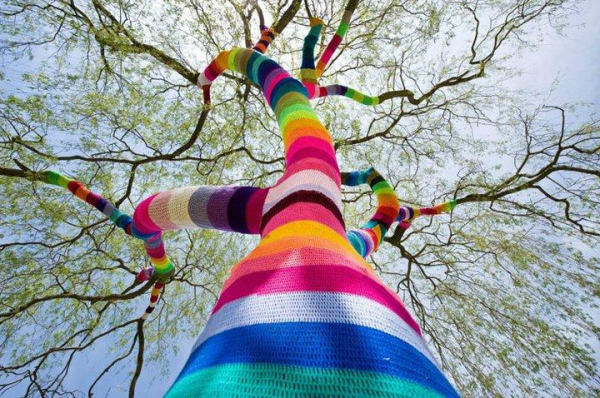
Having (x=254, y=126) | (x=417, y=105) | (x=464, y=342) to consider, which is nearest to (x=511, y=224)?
(x=464, y=342)

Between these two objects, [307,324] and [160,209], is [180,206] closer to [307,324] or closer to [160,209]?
[160,209]

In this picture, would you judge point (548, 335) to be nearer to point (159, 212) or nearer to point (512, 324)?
point (512, 324)

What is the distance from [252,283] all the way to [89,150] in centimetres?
427

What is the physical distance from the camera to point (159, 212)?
1462 millimetres

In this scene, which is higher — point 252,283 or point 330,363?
point 252,283

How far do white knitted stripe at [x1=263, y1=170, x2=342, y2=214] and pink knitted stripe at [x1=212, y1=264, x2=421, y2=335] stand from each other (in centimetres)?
43

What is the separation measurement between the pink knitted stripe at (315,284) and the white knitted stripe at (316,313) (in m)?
0.02

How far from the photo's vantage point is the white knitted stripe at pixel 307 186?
1.01m

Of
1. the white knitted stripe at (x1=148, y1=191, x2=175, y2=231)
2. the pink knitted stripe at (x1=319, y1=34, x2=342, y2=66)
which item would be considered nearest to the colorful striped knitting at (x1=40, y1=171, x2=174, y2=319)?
the white knitted stripe at (x1=148, y1=191, x2=175, y2=231)

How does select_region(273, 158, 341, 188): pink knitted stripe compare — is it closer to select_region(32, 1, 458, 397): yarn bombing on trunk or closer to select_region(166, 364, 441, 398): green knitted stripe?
select_region(32, 1, 458, 397): yarn bombing on trunk

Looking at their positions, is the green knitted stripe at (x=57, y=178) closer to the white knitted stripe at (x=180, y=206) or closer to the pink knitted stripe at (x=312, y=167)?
the white knitted stripe at (x=180, y=206)

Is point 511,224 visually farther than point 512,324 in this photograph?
Yes

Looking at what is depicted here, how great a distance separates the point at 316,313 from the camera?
0.47 meters

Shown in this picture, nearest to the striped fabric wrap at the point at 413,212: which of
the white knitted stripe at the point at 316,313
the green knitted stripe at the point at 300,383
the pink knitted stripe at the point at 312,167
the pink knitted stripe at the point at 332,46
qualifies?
the pink knitted stripe at the point at 332,46
